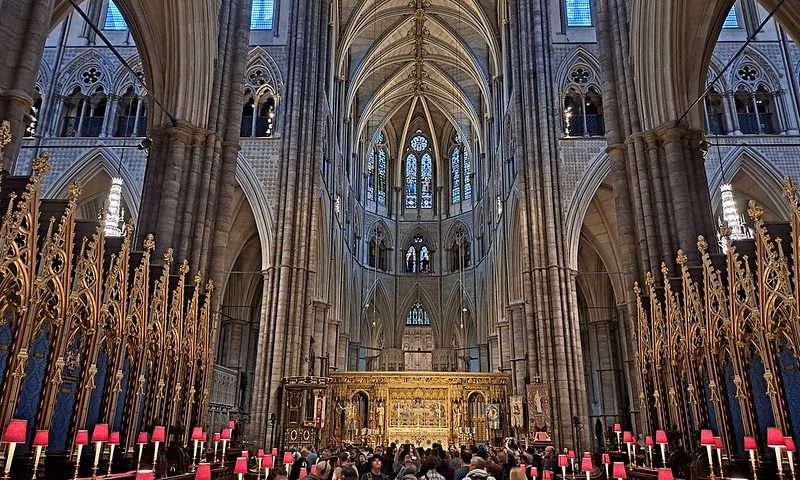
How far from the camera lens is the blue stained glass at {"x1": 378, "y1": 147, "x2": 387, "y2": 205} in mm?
43375

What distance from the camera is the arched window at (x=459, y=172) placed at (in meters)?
42.8

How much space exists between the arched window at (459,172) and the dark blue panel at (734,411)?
111 ft

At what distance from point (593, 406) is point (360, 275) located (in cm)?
1666

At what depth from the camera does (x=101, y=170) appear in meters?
23.2

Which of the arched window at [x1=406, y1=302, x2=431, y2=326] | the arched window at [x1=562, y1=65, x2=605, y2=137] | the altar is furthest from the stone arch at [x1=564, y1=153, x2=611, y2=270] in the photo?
the arched window at [x1=406, y1=302, x2=431, y2=326]

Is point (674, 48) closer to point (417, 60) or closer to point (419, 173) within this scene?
point (417, 60)

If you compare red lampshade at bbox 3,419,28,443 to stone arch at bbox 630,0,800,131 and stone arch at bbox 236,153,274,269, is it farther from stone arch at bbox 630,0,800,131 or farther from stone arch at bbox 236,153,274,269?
stone arch at bbox 236,153,274,269

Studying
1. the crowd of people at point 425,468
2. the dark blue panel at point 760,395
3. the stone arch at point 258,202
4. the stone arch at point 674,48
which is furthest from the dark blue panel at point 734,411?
the stone arch at point 258,202

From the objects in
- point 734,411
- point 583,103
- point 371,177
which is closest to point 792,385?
point 734,411

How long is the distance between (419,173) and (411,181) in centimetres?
87

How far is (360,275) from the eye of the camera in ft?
129

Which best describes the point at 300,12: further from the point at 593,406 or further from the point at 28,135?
the point at 593,406

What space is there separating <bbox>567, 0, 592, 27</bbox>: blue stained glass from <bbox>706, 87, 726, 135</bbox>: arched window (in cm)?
584

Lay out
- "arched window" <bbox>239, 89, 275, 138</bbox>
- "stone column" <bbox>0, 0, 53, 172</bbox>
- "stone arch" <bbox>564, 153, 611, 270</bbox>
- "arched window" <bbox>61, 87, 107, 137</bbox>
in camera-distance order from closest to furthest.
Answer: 1. "stone column" <bbox>0, 0, 53, 172</bbox>
2. "stone arch" <bbox>564, 153, 611, 270</bbox>
3. "arched window" <bbox>61, 87, 107, 137</bbox>
4. "arched window" <bbox>239, 89, 275, 138</bbox>
